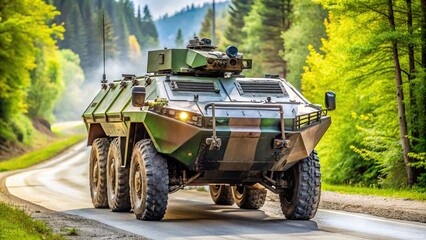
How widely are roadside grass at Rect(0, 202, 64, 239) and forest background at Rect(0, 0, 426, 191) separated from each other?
8.00 m

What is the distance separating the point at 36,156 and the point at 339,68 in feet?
116

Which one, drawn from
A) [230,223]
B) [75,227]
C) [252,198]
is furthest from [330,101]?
[75,227]

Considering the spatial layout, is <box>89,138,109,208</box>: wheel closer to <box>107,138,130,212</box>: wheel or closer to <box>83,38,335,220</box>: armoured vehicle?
<box>107,138,130,212</box>: wheel

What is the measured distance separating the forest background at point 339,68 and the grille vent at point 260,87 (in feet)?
15.2

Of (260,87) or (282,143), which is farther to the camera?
(260,87)

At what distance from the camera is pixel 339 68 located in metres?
24.9

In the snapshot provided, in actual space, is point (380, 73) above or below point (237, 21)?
below

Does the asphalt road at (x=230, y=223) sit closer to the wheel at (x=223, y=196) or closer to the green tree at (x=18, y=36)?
the wheel at (x=223, y=196)

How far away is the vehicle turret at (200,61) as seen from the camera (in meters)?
18.2

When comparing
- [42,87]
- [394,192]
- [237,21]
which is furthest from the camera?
A: [237,21]

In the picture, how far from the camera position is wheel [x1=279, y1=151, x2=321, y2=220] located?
674 inches

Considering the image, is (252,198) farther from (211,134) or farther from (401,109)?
(401,109)

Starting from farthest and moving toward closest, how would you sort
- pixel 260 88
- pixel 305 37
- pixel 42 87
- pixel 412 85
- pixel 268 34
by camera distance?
pixel 42 87
pixel 268 34
pixel 305 37
pixel 412 85
pixel 260 88

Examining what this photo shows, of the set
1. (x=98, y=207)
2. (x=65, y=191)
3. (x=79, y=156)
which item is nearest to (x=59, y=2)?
(x=79, y=156)
